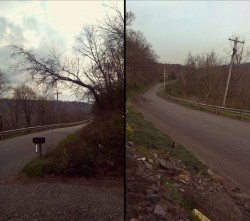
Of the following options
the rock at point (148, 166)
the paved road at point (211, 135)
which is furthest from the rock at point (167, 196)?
the rock at point (148, 166)

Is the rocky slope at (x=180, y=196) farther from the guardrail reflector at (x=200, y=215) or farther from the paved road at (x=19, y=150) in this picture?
the paved road at (x=19, y=150)

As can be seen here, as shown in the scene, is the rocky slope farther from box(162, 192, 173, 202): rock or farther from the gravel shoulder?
→ the gravel shoulder

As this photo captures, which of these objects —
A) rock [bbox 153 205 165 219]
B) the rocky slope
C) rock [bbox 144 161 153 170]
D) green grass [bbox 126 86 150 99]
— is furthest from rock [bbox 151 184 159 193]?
green grass [bbox 126 86 150 99]

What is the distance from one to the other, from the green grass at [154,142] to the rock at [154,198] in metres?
0.86

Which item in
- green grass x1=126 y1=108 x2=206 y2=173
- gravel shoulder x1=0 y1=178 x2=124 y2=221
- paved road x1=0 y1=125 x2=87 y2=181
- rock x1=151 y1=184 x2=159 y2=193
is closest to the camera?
rock x1=151 y1=184 x2=159 y2=193

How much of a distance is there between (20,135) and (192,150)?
1783 millimetres

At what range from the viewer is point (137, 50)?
6.37ft

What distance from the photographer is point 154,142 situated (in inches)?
157

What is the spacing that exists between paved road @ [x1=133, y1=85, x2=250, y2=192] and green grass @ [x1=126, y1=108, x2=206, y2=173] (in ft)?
0.69

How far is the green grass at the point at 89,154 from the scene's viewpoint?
319 centimetres

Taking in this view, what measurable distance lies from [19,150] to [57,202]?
2.24 feet

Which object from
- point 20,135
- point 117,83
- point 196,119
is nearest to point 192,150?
point 196,119

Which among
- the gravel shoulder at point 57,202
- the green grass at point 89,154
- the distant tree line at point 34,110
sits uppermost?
the distant tree line at point 34,110

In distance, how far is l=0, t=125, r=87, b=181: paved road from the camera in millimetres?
2984
